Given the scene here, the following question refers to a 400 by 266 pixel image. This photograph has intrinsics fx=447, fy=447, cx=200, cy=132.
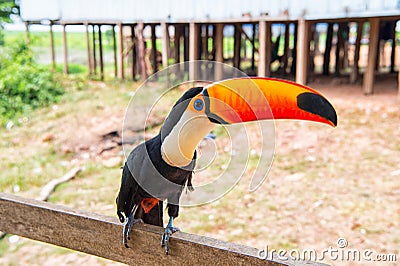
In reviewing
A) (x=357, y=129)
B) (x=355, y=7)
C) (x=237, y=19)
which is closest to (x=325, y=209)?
(x=357, y=129)

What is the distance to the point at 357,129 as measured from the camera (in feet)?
22.3

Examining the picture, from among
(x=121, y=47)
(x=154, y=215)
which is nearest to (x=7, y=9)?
(x=121, y=47)

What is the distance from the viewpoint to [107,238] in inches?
67.6

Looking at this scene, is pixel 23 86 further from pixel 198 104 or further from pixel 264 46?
pixel 198 104

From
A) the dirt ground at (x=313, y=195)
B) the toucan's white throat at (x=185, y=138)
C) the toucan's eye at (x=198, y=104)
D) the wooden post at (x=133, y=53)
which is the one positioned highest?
the toucan's eye at (x=198, y=104)

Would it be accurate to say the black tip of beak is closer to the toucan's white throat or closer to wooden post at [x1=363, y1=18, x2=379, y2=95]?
the toucan's white throat

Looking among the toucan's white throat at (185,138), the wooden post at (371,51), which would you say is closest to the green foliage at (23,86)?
the wooden post at (371,51)

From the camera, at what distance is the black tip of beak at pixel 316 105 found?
5.30 feet

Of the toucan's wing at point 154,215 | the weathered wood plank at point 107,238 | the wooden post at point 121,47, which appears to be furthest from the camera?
the wooden post at point 121,47

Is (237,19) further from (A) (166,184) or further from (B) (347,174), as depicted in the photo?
(A) (166,184)

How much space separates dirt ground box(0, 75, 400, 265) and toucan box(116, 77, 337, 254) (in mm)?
2167

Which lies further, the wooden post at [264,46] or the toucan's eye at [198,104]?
the wooden post at [264,46]

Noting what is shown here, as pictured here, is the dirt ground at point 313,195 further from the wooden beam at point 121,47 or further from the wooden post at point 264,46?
the wooden beam at point 121,47

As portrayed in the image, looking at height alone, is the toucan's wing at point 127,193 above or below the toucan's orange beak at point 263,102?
below
